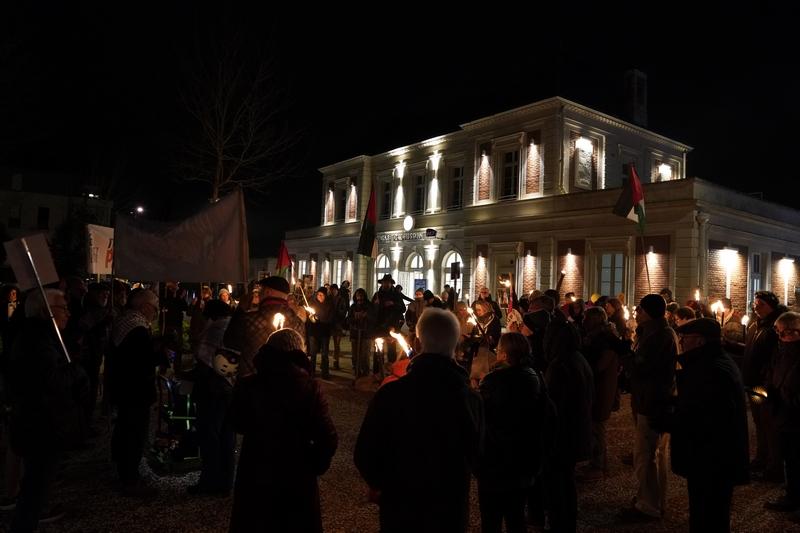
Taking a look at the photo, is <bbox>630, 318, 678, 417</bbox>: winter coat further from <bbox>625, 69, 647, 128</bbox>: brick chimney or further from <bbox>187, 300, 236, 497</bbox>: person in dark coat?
<bbox>625, 69, 647, 128</bbox>: brick chimney

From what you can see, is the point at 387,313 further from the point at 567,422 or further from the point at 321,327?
the point at 567,422

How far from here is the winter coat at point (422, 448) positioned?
2662 millimetres

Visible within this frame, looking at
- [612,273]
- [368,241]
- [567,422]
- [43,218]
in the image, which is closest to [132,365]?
[567,422]

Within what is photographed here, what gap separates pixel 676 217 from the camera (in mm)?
19172

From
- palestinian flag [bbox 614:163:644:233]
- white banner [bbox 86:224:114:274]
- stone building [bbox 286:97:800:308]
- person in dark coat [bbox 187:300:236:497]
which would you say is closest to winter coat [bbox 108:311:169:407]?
person in dark coat [bbox 187:300:236:497]

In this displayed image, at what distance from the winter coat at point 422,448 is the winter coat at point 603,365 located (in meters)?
3.82

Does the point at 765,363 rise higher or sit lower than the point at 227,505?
higher

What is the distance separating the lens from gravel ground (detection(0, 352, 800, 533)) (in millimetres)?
4676

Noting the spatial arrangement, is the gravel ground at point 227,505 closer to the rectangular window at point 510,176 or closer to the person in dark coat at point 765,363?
the person in dark coat at point 765,363

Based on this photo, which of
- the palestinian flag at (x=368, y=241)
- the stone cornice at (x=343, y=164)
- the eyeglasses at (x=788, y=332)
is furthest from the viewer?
the stone cornice at (x=343, y=164)

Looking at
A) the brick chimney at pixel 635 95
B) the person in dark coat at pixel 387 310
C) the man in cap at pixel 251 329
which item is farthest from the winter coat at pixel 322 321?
the brick chimney at pixel 635 95

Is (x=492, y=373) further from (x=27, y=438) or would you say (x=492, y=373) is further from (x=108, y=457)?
(x=108, y=457)

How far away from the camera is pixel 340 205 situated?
39219 millimetres

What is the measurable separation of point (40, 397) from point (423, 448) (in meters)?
3.13
